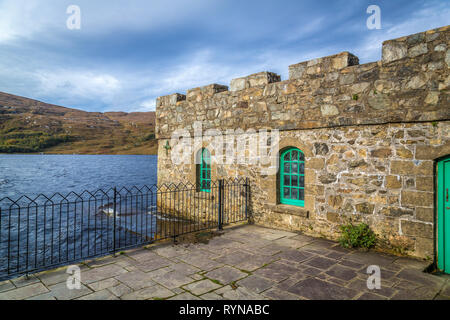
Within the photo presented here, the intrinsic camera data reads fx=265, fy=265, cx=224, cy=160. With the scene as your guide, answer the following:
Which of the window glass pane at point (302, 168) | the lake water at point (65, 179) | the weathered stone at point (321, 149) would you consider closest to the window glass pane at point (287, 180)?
the window glass pane at point (302, 168)

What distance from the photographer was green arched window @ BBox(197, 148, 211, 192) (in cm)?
920

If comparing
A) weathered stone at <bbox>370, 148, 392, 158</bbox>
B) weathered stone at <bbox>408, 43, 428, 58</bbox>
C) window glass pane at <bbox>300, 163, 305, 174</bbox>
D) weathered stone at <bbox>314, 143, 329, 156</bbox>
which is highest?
weathered stone at <bbox>408, 43, 428, 58</bbox>

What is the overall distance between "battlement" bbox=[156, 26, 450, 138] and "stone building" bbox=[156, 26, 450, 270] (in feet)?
0.06

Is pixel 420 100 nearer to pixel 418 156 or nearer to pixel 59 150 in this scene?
pixel 418 156

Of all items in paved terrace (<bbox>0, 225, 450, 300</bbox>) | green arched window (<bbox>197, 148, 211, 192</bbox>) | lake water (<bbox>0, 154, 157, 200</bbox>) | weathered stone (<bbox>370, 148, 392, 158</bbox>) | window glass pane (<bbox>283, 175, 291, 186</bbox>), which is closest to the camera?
paved terrace (<bbox>0, 225, 450, 300</bbox>)

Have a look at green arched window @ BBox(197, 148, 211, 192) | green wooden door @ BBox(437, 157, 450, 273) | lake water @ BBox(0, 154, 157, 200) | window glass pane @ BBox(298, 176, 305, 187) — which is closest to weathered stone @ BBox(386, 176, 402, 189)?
green wooden door @ BBox(437, 157, 450, 273)

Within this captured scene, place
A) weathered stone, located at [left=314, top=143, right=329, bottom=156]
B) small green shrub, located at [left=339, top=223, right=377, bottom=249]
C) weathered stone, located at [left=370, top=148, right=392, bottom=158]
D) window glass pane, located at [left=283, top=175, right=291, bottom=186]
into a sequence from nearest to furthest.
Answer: weathered stone, located at [left=370, top=148, right=392, bottom=158]
small green shrub, located at [left=339, top=223, right=377, bottom=249]
weathered stone, located at [left=314, top=143, right=329, bottom=156]
window glass pane, located at [left=283, top=175, right=291, bottom=186]

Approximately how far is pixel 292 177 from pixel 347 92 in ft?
7.86

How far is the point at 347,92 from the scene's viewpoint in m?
5.65

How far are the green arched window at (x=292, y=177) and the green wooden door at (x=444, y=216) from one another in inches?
106

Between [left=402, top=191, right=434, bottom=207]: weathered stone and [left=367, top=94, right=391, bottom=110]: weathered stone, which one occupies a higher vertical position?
[left=367, top=94, right=391, bottom=110]: weathered stone

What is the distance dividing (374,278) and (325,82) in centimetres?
405

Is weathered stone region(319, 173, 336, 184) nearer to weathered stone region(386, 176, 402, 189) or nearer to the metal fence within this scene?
weathered stone region(386, 176, 402, 189)
